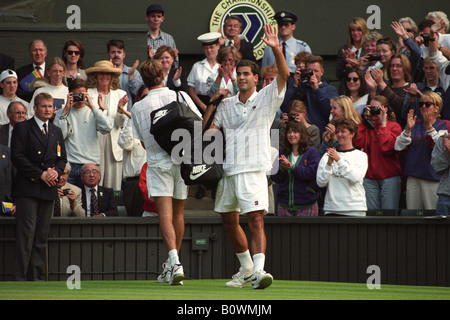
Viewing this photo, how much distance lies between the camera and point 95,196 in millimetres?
10930

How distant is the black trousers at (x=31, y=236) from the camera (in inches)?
391

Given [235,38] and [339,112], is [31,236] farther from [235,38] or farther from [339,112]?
[235,38]

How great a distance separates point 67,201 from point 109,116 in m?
1.60

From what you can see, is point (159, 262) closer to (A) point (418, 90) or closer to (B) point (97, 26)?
(A) point (418, 90)

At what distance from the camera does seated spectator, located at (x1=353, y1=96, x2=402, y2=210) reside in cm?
1100

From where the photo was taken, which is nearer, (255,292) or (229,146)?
(255,292)

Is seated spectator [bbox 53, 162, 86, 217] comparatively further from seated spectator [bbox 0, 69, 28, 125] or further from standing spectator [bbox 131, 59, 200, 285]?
standing spectator [bbox 131, 59, 200, 285]

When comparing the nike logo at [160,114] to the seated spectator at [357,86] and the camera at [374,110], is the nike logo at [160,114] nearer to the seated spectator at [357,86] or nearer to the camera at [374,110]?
the camera at [374,110]

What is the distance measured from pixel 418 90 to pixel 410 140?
29.0 inches

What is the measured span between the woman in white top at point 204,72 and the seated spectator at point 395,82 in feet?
7.98

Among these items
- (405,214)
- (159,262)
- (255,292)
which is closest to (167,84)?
(159,262)

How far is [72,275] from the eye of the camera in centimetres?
1043

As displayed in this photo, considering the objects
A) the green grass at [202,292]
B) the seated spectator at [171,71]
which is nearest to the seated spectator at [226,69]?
the seated spectator at [171,71]

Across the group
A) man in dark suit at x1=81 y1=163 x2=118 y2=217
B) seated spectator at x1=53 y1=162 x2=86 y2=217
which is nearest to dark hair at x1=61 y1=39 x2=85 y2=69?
man in dark suit at x1=81 y1=163 x2=118 y2=217
